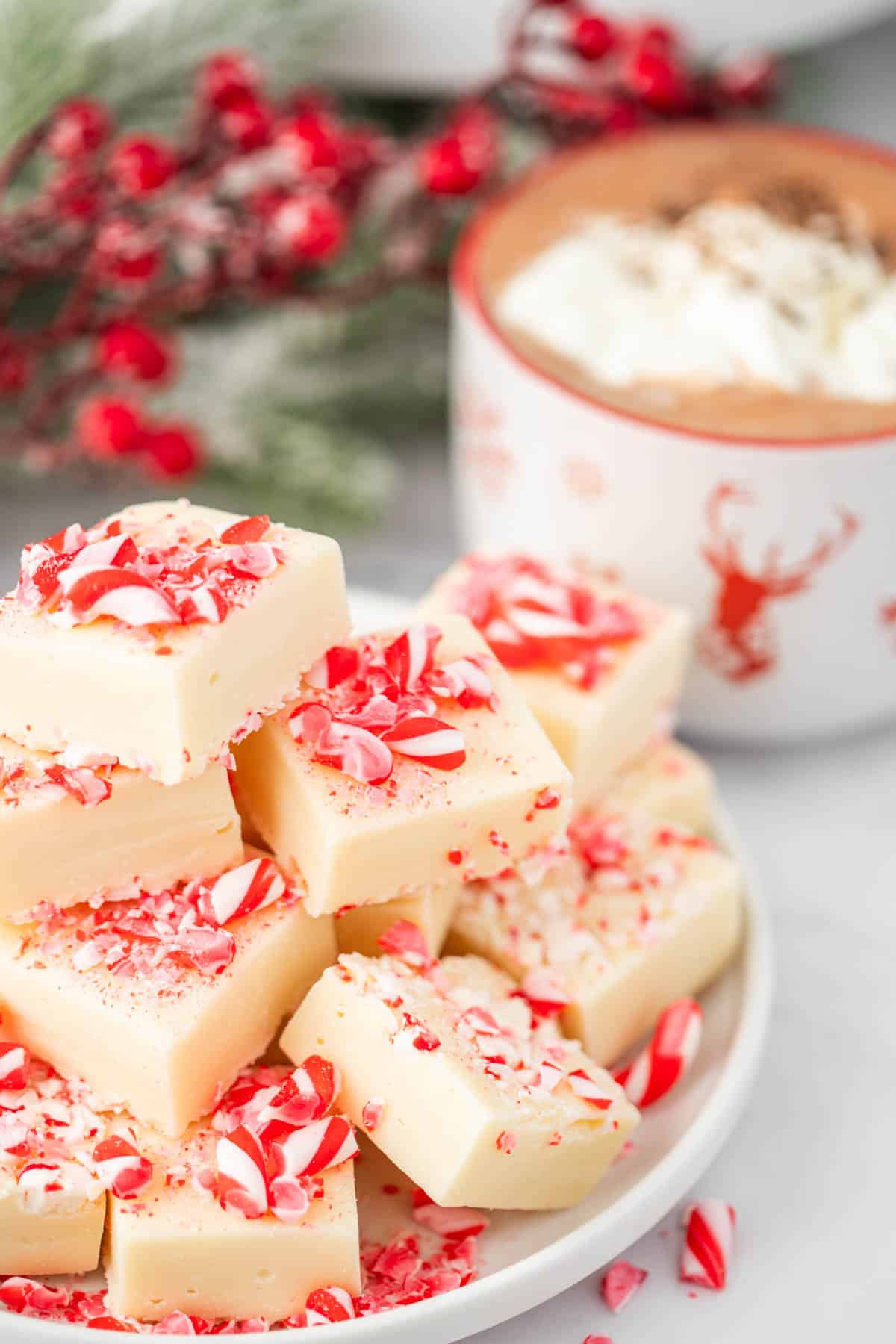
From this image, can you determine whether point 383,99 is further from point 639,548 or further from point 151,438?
point 639,548

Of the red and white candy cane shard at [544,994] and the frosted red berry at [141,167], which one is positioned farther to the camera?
the frosted red berry at [141,167]

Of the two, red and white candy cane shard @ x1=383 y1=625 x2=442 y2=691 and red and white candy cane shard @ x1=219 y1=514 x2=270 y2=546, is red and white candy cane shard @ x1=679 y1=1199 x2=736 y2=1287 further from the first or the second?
red and white candy cane shard @ x1=219 y1=514 x2=270 y2=546

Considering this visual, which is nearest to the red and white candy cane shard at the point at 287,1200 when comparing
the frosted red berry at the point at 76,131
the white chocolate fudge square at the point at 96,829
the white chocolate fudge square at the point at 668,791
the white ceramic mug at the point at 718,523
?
the white chocolate fudge square at the point at 96,829

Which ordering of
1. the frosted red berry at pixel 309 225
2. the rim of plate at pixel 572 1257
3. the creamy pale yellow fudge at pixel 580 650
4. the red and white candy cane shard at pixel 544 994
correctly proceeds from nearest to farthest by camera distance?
the rim of plate at pixel 572 1257 → the red and white candy cane shard at pixel 544 994 → the creamy pale yellow fudge at pixel 580 650 → the frosted red berry at pixel 309 225

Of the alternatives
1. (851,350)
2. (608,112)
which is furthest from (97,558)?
(608,112)

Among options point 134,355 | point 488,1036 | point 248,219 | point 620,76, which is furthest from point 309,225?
point 488,1036

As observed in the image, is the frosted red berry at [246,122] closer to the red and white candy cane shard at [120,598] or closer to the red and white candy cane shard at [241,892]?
the red and white candy cane shard at [120,598]
